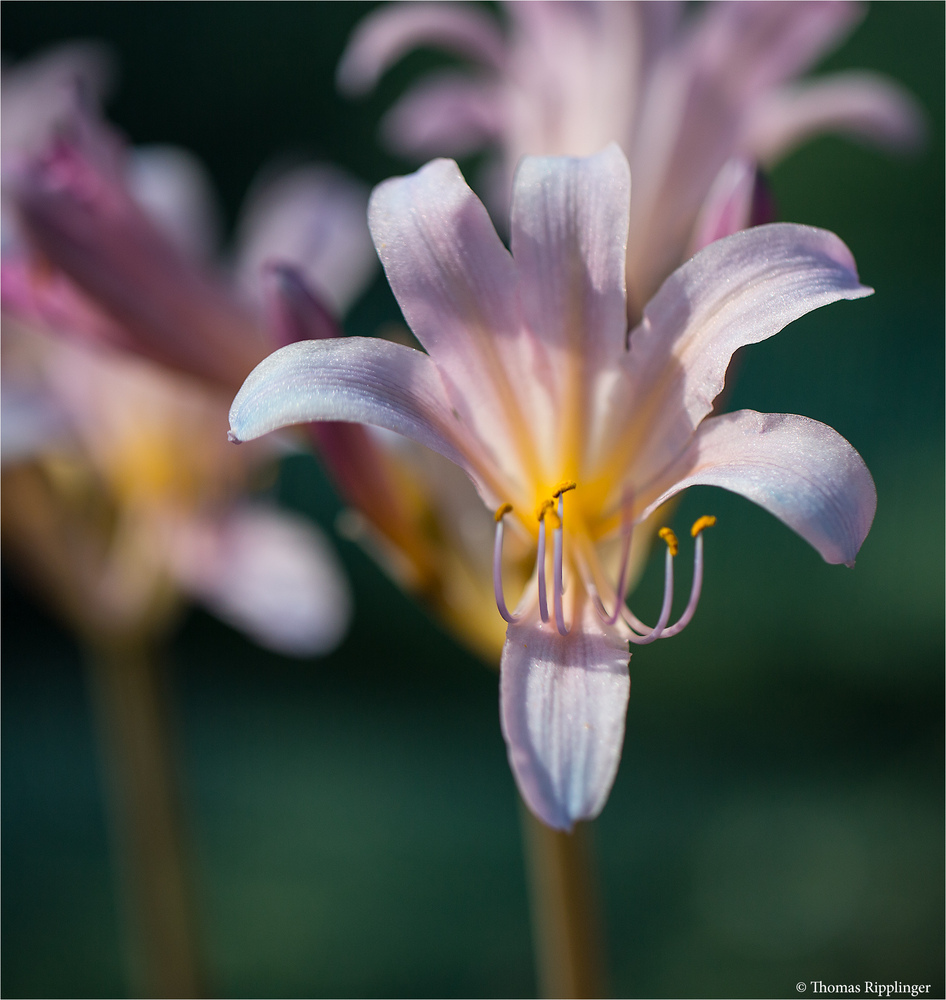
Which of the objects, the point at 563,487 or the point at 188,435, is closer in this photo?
the point at 563,487

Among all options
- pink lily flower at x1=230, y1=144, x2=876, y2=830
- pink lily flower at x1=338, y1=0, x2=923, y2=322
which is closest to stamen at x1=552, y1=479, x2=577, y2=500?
pink lily flower at x1=230, y1=144, x2=876, y2=830

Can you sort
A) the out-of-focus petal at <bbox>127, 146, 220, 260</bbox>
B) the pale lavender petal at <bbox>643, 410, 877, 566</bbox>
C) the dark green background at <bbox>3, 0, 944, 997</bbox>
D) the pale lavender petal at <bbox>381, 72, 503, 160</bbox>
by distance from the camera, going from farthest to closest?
1. the dark green background at <bbox>3, 0, 944, 997</bbox>
2. the out-of-focus petal at <bbox>127, 146, 220, 260</bbox>
3. the pale lavender petal at <bbox>381, 72, 503, 160</bbox>
4. the pale lavender petal at <bbox>643, 410, 877, 566</bbox>

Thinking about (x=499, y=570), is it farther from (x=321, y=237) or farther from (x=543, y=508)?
(x=321, y=237)

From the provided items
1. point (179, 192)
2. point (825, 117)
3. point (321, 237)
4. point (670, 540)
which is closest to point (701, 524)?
point (670, 540)

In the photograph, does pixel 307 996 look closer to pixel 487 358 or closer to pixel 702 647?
pixel 702 647

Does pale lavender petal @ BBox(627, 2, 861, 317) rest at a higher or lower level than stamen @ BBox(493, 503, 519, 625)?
higher

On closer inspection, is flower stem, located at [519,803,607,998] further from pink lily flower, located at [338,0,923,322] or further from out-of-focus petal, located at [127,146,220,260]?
out-of-focus petal, located at [127,146,220,260]
